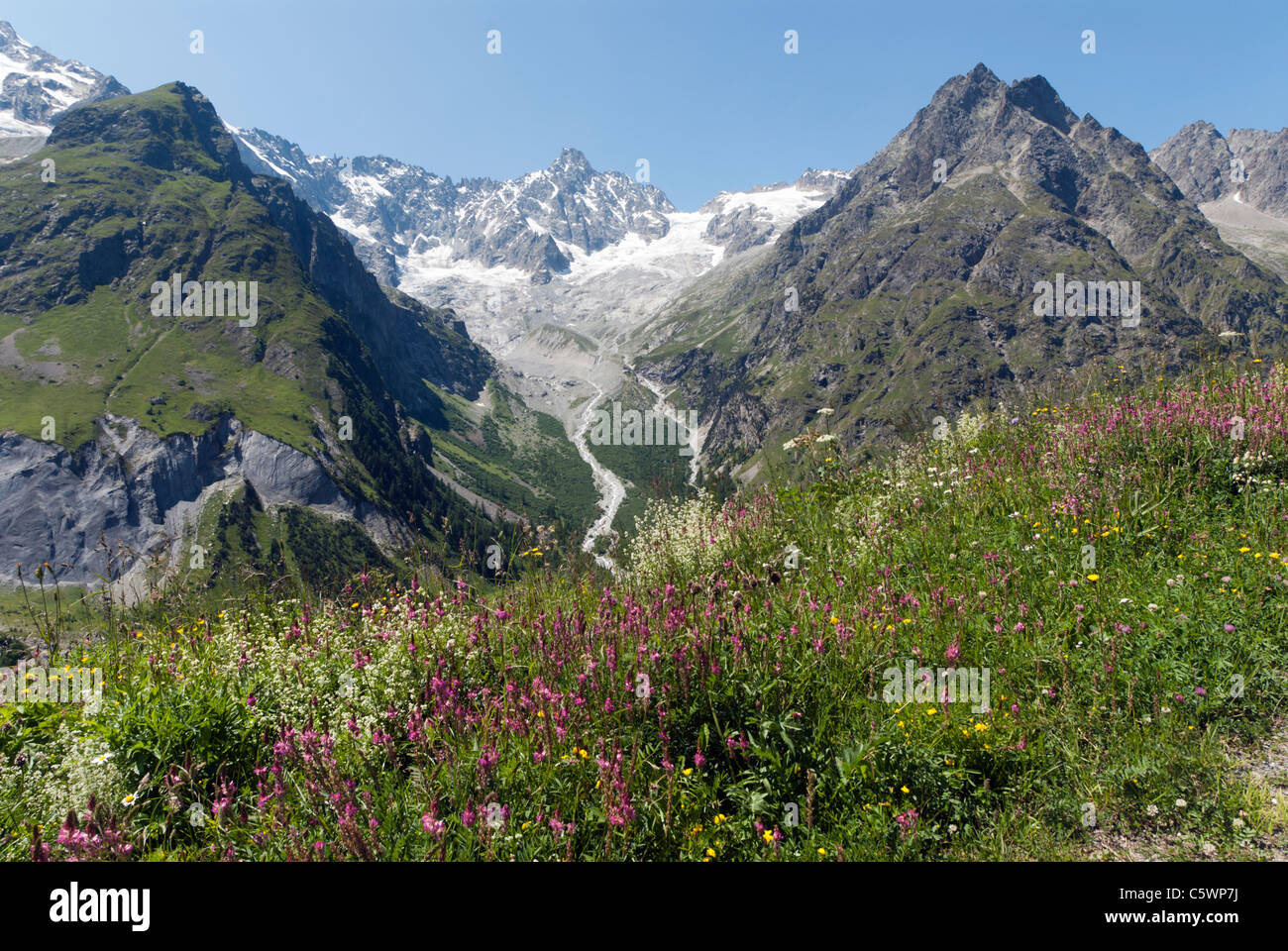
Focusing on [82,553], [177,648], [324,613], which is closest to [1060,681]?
[324,613]

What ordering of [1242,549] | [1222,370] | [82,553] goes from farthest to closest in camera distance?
[82,553], [1222,370], [1242,549]

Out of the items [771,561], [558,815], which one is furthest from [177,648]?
[771,561]

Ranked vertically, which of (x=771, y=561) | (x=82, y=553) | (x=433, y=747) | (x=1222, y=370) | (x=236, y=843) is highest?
(x=1222, y=370)

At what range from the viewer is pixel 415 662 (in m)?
5.41

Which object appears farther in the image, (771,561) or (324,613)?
(771,561)

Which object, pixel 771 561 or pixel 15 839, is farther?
pixel 771 561

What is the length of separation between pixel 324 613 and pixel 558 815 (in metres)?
4.37

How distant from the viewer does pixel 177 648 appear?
20.5 feet

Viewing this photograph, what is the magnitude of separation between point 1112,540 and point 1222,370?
6.19m

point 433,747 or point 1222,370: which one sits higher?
point 1222,370

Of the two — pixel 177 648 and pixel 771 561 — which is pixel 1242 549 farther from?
pixel 177 648

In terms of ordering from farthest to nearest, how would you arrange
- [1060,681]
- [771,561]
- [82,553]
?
1. [82,553]
2. [771,561]
3. [1060,681]
